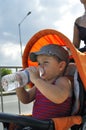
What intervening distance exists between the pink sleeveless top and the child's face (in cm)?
18

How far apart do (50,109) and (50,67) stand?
33cm

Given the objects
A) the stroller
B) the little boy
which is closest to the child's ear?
the little boy

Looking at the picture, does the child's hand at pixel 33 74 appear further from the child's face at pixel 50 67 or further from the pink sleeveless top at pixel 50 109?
the pink sleeveless top at pixel 50 109

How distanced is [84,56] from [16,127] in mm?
785

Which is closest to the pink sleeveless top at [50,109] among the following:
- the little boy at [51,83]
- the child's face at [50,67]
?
the little boy at [51,83]

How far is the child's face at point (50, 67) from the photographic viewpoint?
3.11m

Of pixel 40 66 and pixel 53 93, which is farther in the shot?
pixel 40 66

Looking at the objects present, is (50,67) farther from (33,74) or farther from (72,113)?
(72,113)

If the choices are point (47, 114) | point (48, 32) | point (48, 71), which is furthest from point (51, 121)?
point (48, 32)

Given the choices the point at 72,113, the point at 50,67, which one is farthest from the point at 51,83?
the point at 72,113

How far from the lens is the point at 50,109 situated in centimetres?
307

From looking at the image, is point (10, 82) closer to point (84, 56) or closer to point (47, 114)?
point (47, 114)

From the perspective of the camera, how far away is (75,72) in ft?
10.8

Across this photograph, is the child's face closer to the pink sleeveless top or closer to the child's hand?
the child's hand
